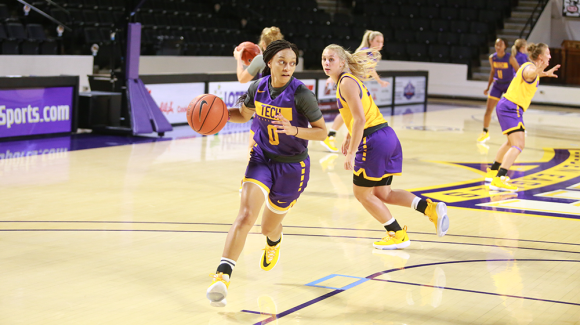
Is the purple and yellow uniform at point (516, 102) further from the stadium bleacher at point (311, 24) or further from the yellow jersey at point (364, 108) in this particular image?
the stadium bleacher at point (311, 24)

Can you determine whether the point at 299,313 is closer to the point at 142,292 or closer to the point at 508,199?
the point at 142,292

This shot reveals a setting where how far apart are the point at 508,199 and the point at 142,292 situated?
188 inches

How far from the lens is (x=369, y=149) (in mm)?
5461

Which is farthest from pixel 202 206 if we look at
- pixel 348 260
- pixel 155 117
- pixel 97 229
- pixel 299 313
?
pixel 155 117

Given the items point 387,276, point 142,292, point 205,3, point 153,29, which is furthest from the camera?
point 205,3

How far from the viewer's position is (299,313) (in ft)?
13.1

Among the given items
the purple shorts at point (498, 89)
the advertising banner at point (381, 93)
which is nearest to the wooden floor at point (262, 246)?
the purple shorts at point (498, 89)

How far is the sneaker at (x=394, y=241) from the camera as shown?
5.53 metres

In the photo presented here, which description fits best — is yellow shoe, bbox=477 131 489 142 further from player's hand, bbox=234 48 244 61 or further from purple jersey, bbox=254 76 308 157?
purple jersey, bbox=254 76 308 157

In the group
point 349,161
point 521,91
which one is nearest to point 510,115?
point 521,91

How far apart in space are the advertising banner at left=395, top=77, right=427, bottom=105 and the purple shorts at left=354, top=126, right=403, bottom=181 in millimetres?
13804

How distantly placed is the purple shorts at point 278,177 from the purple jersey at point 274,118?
0.20ft

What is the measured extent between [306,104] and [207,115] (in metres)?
0.69

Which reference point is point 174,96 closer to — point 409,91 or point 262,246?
point 262,246
